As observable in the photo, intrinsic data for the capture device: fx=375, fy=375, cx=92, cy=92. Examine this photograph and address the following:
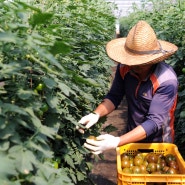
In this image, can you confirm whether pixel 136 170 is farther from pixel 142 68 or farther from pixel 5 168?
pixel 5 168

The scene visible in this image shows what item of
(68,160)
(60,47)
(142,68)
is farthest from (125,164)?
(60,47)

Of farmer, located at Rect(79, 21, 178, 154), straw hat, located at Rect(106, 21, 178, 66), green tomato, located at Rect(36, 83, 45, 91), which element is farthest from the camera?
straw hat, located at Rect(106, 21, 178, 66)

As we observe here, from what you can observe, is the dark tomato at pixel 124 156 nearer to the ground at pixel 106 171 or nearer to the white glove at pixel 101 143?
the white glove at pixel 101 143

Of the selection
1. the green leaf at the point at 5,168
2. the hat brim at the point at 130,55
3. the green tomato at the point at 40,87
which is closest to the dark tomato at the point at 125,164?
the hat brim at the point at 130,55

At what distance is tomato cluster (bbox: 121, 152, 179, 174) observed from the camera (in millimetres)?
2373

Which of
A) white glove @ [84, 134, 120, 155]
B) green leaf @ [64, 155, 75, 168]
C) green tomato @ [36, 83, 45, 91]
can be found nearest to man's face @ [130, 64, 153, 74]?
white glove @ [84, 134, 120, 155]

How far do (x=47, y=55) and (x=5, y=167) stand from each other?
46cm

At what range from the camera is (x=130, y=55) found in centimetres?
276

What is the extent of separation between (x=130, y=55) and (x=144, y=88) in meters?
0.28

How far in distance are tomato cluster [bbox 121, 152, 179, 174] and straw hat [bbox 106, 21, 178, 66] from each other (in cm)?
64

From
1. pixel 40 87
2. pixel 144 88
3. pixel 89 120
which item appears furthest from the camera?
pixel 144 88

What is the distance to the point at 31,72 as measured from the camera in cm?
187

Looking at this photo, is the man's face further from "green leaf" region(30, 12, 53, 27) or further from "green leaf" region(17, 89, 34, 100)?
"green leaf" region(17, 89, 34, 100)

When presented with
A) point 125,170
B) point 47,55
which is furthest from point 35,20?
point 125,170
